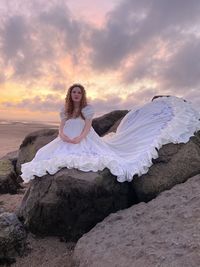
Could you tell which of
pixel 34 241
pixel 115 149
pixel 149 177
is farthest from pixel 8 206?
pixel 149 177

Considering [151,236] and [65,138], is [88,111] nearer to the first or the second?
[65,138]

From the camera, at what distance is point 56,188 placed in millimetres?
6816

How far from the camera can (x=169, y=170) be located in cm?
746

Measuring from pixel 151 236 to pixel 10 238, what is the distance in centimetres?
226

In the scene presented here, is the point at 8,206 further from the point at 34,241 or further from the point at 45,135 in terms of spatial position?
the point at 45,135

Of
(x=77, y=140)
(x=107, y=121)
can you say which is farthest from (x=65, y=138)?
(x=107, y=121)

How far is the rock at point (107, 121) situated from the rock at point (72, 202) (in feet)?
15.6

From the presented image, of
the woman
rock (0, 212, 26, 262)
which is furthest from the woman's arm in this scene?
rock (0, 212, 26, 262)

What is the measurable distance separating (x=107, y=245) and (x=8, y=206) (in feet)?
11.7

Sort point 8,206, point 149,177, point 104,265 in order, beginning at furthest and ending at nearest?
point 8,206
point 149,177
point 104,265

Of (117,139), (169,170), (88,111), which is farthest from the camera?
(117,139)

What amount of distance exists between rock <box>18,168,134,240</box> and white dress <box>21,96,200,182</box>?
17cm

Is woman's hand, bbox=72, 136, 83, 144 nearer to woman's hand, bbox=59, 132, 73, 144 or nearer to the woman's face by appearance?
woman's hand, bbox=59, 132, 73, 144

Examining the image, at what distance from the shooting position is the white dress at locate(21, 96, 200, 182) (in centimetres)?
702
